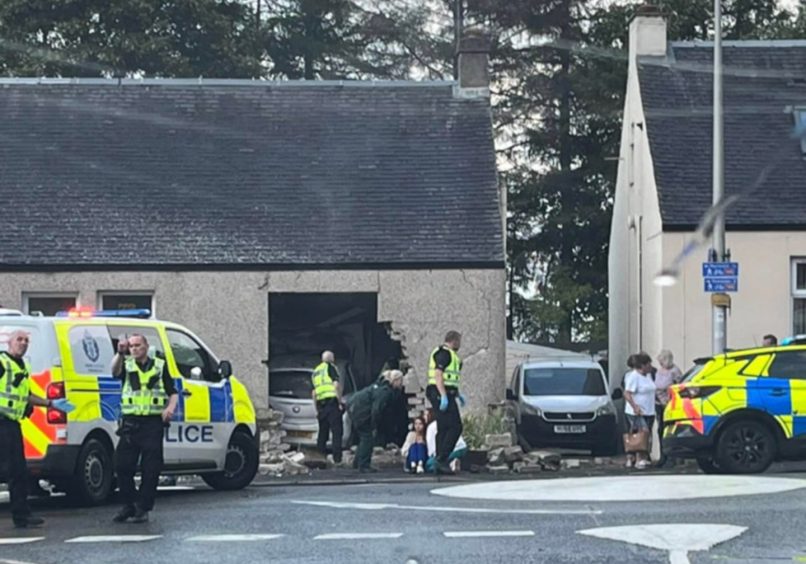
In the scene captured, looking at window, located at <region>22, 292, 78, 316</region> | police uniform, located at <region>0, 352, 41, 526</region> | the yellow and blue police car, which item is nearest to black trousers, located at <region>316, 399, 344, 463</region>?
window, located at <region>22, 292, 78, 316</region>

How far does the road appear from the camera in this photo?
1149 centimetres

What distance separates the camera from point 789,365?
2017 cm

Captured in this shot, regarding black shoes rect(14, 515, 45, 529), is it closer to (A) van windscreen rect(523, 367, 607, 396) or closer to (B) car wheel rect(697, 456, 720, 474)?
(B) car wheel rect(697, 456, 720, 474)

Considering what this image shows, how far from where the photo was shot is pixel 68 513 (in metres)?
15.5

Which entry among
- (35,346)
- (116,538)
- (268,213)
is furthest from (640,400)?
(116,538)

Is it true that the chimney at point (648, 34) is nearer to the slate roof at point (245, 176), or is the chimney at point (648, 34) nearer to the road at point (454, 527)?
the slate roof at point (245, 176)

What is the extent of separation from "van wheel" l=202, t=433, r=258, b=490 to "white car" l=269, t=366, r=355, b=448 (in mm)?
7701

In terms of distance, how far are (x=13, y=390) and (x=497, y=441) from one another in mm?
12103

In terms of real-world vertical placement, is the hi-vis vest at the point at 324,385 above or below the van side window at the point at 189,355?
below

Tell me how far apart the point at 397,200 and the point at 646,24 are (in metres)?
6.47

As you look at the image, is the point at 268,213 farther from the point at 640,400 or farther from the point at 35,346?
the point at 35,346

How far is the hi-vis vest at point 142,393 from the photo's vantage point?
1448cm

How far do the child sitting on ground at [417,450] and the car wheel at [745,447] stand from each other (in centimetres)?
406

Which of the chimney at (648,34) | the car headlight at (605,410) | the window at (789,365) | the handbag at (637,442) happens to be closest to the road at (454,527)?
the window at (789,365)
